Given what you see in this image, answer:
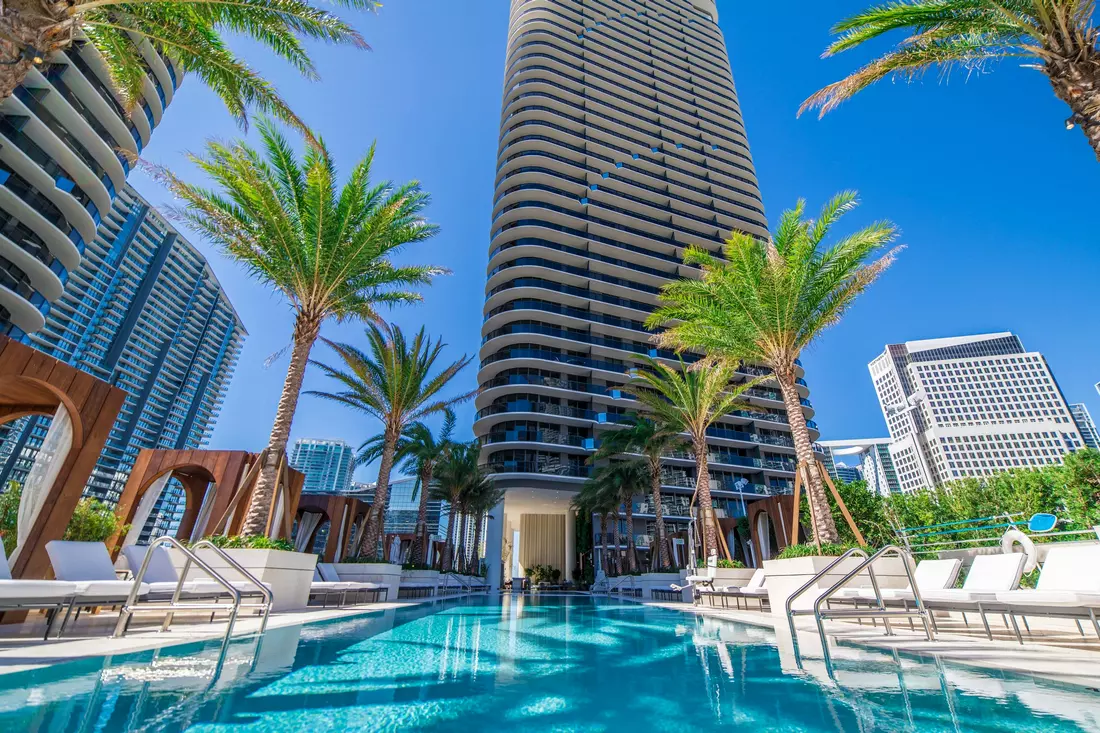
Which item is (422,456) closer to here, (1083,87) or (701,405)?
(701,405)

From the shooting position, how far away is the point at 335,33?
7.82m

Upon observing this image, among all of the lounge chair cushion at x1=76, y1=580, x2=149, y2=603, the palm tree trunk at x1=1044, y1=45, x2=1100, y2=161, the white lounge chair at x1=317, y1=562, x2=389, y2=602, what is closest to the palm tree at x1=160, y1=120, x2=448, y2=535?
the white lounge chair at x1=317, y1=562, x2=389, y2=602

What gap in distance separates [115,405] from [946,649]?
12.0m

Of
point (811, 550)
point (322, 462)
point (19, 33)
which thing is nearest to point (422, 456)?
point (811, 550)

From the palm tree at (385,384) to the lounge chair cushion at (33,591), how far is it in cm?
1209

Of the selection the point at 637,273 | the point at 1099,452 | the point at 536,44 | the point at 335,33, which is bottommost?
the point at 1099,452

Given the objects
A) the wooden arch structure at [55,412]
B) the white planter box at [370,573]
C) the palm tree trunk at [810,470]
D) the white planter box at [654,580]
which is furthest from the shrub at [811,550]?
the wooden arch structure at [55,412]

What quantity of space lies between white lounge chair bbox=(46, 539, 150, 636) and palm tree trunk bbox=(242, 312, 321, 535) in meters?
2.62

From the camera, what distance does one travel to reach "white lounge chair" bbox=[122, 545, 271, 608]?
22.9 ft

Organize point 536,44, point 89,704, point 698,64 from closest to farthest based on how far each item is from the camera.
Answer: point 89,704
point 536,44
point 698,64

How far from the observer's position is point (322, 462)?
149375 mm

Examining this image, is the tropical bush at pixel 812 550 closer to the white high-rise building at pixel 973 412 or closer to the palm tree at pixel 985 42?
the palm tree at pixel 985 42

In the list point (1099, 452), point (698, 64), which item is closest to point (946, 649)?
point (1099, 452)

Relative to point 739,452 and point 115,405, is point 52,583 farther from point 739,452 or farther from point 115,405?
point 739,452
